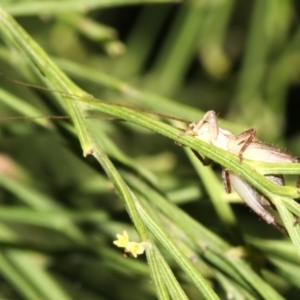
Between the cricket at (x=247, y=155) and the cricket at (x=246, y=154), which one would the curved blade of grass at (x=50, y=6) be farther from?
the cricket at (x=247, y=155)

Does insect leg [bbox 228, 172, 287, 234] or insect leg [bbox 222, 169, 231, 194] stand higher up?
insect leg [bbox 222, 169, 231, 194]

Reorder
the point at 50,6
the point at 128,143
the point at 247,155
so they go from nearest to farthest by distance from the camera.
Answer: the point at 247,155, the point at 50,6, the point at 128,143

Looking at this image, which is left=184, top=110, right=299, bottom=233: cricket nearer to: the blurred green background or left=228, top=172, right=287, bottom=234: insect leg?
left=228, top=172, right=287, bottom=234: insect leg

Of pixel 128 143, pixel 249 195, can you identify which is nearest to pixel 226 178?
pixel 249 195

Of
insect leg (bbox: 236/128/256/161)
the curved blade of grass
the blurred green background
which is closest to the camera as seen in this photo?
insect leg (bbox: 236/128/256/161)

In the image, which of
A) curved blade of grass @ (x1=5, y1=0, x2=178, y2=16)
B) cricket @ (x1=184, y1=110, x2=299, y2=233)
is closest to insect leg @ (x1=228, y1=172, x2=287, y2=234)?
cricket @ (x1=184, y1=110, x2=299, y2=233)

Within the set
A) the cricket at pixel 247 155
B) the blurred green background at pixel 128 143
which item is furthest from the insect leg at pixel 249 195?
the blurred green background at pixel 128 143

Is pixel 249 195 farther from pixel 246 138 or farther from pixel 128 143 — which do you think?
pixel 128 143
